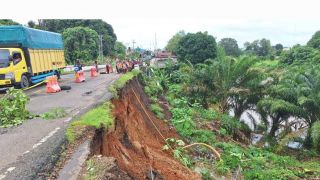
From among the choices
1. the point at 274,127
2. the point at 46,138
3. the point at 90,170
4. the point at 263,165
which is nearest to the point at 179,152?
the point at 263,165

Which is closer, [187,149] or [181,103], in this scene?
[187,149]

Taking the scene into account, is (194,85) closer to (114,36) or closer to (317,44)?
(317,44)

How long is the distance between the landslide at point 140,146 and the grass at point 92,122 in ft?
0.89

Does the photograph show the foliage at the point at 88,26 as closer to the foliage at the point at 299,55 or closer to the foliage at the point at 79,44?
the foliage at the point at 79,44

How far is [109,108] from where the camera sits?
12.0 meters

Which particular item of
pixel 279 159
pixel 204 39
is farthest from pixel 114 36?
pixel 279 159

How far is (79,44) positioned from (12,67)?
1609 inches

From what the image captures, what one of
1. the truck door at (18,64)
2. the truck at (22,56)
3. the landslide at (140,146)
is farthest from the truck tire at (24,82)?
the landslide at (140,146)

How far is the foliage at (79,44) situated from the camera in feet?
184

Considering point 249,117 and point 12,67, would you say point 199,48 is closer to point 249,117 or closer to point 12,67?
point 249,117

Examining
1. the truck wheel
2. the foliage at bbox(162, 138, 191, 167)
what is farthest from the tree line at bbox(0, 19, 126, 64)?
the foliage at bbox(162, 138, 191, 167)

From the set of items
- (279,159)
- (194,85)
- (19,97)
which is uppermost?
(19,97)

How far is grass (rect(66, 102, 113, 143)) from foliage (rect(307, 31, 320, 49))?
5812 centimetres

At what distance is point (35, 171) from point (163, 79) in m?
27.9
